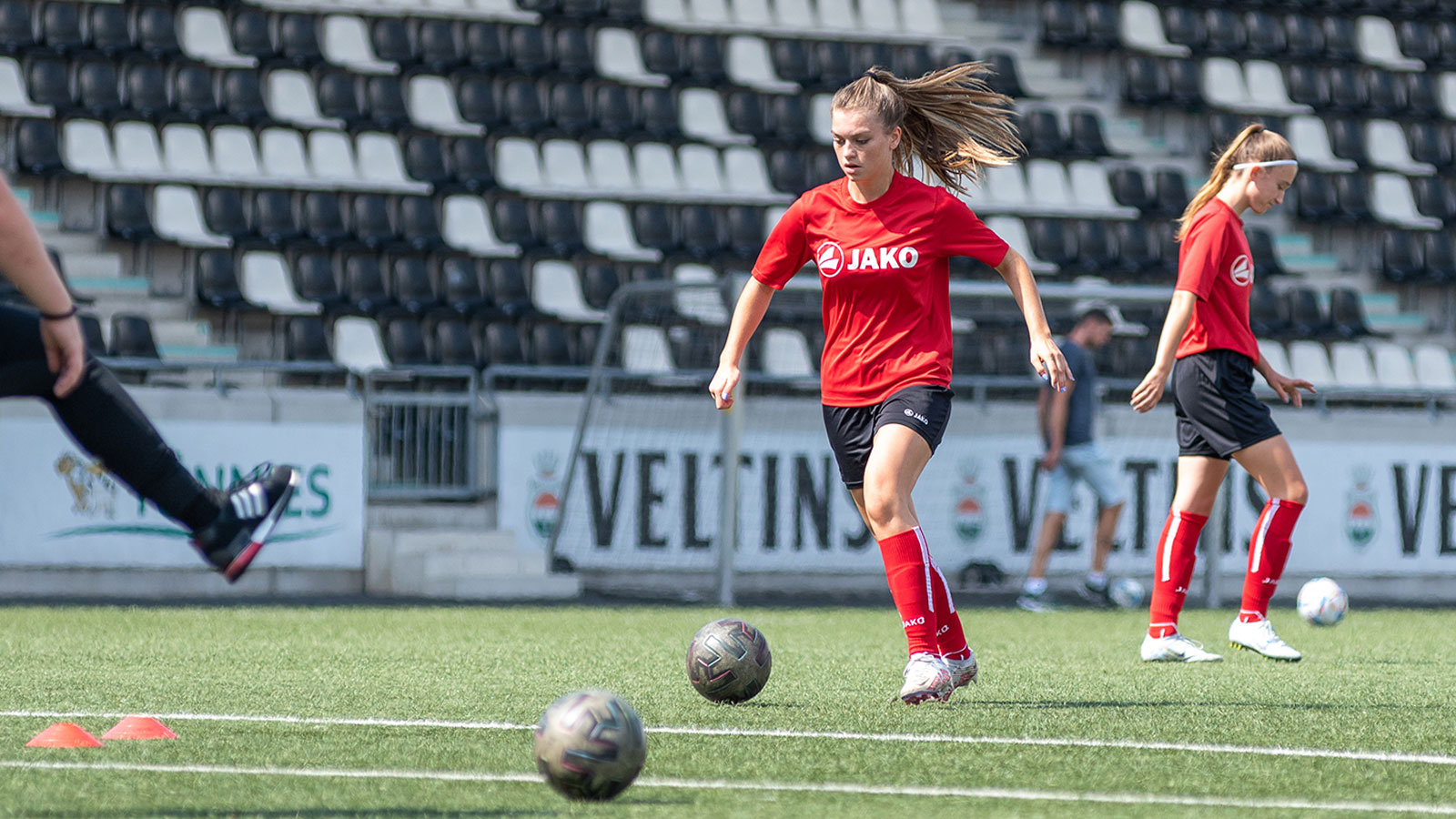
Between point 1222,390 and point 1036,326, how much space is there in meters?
1.86

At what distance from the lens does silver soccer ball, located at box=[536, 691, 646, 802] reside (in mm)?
3738

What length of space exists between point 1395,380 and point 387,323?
31.1 feet

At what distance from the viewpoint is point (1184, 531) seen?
7297 mm

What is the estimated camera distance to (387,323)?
15055 millimetres

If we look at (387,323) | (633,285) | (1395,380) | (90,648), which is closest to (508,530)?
(633,285)

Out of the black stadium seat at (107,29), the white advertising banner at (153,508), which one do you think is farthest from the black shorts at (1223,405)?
the black stadium seat at (107,29)

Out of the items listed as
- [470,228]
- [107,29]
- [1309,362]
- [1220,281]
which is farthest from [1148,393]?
[107,29]

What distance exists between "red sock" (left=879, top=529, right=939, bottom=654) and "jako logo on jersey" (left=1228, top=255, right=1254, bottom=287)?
2.24 m

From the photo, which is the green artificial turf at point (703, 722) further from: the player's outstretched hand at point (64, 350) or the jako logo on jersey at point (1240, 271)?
the jako logo on jersey at point (1240, 271)

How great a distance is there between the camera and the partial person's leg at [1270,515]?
23.6 feet

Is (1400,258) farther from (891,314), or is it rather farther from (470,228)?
(891,314)

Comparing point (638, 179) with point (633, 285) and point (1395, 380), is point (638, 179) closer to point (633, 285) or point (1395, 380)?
point (633, 285)

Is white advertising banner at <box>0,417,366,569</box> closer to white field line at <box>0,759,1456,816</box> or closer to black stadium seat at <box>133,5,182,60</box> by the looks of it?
black stadium seat at <box>133,5,182,60</box>

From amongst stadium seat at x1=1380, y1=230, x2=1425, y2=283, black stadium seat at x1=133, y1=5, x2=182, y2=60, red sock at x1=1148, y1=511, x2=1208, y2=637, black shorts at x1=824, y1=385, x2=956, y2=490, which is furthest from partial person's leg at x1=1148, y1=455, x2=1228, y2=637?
stadium seat at x1=1380, y1=230, x2=1425, y2=283
